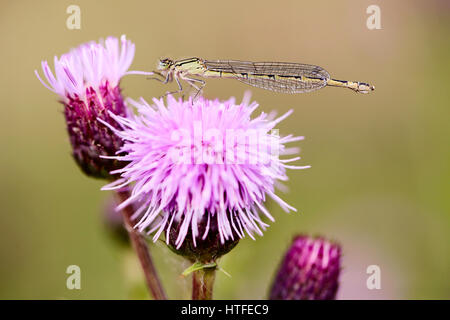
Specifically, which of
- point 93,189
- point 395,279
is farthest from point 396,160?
point 93,189

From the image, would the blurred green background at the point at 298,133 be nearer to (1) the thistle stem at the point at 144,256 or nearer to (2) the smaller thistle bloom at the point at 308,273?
(2) the smaller thistle bloom at the point at 308,273

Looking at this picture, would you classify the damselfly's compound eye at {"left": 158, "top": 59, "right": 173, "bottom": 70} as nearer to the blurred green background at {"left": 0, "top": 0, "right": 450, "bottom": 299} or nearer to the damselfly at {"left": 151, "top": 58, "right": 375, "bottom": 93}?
the damselfly at {"left": 151, "top": 58, "right": 375, "bottom": 93}

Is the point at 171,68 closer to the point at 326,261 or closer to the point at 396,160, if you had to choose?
the point at 326,261

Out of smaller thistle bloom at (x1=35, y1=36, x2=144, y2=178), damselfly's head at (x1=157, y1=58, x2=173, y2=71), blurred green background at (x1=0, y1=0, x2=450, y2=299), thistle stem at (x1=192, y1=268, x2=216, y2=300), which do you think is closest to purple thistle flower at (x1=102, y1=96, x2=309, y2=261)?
thistle stem at (x1=192, y1=268, x2=216, y2=300)

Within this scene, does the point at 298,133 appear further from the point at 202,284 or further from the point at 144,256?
the point at 202,284

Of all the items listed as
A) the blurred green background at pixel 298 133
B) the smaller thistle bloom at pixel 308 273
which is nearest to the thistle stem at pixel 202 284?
the smaller thistle bloom at pixel 308 273

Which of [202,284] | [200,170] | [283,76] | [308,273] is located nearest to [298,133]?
[283,76]
